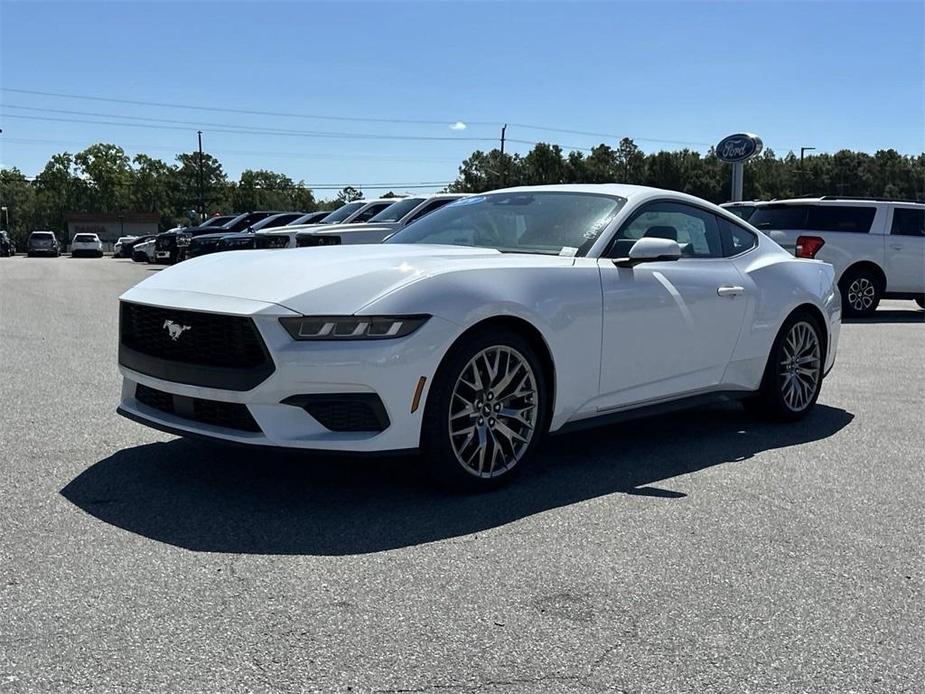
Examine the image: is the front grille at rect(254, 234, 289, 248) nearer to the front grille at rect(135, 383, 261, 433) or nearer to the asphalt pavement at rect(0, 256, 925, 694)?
the asphalt pavement at rect(0, 256, 925, 694)

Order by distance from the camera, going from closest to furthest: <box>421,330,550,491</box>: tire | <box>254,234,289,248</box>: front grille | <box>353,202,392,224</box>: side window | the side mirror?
<box>421,330,550,491</box>: tire, the side mirror, <box>254,234,289,248</box>: front grille, <box>353,202,392,224</box>: side window

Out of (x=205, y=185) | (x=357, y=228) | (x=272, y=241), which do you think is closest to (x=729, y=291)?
(x=357, y=228)

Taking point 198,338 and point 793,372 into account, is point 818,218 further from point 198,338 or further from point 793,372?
point 198,338

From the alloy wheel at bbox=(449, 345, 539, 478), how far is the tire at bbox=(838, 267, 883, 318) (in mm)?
11730

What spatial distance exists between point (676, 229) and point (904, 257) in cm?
1085

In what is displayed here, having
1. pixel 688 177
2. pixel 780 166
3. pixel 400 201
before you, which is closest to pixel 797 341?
pixel 400 201

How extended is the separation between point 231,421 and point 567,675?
2014 millimetres

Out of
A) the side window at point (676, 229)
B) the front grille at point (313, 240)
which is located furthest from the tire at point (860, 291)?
the side window at point (676, 229)

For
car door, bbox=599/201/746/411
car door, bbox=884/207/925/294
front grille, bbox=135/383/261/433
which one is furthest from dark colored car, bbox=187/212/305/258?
front grille, bbox=135/383/261/433

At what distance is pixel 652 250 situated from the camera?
4.84 m

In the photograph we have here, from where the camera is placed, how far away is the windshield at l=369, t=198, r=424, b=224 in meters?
16.2

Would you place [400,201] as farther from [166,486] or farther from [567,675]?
[567,675]

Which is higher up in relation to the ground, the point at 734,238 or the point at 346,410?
the point at 734,238

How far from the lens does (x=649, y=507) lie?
14.3 feet
